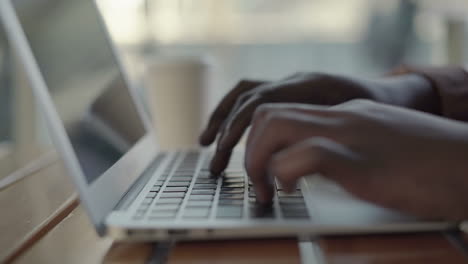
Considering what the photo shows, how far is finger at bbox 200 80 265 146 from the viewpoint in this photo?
740 millimetres

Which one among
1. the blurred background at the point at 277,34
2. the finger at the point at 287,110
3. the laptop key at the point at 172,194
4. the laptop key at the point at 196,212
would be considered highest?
the finger at the point at 287,110

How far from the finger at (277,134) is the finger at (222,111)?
0.28 metres

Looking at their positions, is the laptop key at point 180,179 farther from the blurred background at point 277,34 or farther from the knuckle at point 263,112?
the blurred background at point 277,34

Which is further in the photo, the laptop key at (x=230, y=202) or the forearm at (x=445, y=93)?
the forearm at (x=445, y=93)

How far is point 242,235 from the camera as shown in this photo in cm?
43

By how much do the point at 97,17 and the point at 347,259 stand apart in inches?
22.8

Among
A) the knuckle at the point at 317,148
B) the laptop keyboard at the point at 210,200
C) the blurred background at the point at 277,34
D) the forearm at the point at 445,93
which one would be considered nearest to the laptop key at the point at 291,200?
the laptop keyboard at the point at 210,200

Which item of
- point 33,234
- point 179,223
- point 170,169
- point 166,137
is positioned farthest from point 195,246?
point 166,137

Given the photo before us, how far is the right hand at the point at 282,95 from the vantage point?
62cm

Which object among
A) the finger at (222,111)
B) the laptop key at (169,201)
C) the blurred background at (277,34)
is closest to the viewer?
the laptop key at (169,201)

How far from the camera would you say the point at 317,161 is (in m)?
0.39

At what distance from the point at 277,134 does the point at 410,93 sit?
44cm

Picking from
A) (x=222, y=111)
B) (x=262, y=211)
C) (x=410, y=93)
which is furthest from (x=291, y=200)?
(x=410, y=93)

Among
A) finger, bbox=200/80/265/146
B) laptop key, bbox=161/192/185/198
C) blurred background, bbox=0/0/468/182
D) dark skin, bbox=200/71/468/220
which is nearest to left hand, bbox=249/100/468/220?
dark skin, bbox=200/71/468/220
